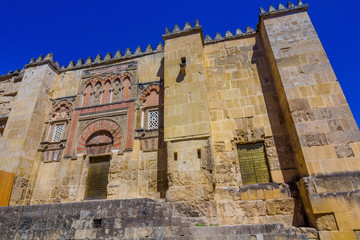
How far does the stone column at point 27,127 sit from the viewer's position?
6.93 meters

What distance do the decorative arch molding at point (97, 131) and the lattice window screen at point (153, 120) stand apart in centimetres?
106

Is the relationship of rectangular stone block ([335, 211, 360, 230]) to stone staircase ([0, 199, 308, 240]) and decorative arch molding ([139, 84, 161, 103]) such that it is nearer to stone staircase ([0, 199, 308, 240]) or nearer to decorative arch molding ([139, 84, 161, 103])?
stone staircase ([0, 199, 308, 240])

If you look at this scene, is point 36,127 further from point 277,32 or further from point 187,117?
point 277,32

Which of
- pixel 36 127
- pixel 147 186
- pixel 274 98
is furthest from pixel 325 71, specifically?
pixel 36 127

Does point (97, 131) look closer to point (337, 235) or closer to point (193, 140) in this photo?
point (193, 140)

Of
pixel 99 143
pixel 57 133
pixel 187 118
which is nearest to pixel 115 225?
pixel 187 118

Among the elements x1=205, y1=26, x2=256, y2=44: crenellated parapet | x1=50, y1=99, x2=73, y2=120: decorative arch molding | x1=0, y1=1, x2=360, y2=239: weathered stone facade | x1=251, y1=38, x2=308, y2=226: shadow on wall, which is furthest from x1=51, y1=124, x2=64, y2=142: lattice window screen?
x1=251, y1=38, x2=308, y2=226: shadow on wall

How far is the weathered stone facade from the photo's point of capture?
14.3 feet

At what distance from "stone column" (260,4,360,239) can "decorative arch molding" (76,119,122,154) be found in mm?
5293

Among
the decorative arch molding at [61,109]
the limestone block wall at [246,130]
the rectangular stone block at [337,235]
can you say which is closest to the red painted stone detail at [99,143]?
the decorative arch molding at [61,109]

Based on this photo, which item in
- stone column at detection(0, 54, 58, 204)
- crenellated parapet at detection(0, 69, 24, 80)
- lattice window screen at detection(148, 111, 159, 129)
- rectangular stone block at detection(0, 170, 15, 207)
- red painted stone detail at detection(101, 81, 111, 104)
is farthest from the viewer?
crenellated parapet at detection(0, 69, 24, 80)

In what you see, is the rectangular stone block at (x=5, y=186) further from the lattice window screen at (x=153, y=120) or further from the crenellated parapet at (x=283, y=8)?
the crenellated parapet at (x=283, y=8)

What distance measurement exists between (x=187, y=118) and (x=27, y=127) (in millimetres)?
5768

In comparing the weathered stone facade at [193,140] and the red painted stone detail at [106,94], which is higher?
the red painted stone detail at [106,94]
